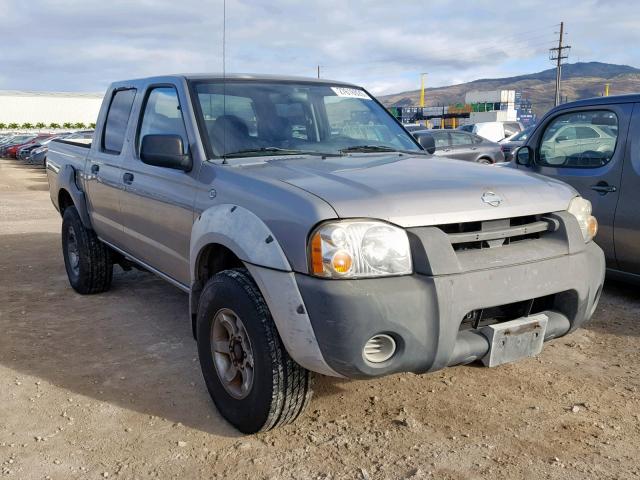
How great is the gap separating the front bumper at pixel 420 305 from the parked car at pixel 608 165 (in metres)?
2.55

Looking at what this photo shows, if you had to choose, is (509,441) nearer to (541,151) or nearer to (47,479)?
(47,479)

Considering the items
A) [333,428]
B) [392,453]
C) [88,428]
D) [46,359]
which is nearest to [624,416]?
[392,453]

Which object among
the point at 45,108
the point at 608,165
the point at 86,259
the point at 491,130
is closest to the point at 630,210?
the point at 608,165

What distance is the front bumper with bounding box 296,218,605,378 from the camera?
249 centimetres

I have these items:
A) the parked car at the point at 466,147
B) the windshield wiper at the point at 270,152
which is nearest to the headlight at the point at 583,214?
the windshield wiper at the point at 270,152

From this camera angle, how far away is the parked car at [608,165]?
4918 mm

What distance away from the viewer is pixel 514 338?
9.25ft

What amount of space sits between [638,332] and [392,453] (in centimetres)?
262

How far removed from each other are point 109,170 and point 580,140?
4.08 meters

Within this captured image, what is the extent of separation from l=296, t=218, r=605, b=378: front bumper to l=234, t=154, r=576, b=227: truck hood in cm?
17

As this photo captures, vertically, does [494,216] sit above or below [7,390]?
above

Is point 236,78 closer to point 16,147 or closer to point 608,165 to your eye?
point 608,165

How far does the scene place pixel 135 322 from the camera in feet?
16.2

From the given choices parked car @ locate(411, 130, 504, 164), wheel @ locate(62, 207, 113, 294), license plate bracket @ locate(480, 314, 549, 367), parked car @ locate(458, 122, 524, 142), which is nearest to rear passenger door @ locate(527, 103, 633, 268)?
license plate bracket @ locate(480, 314, 549, 367)
